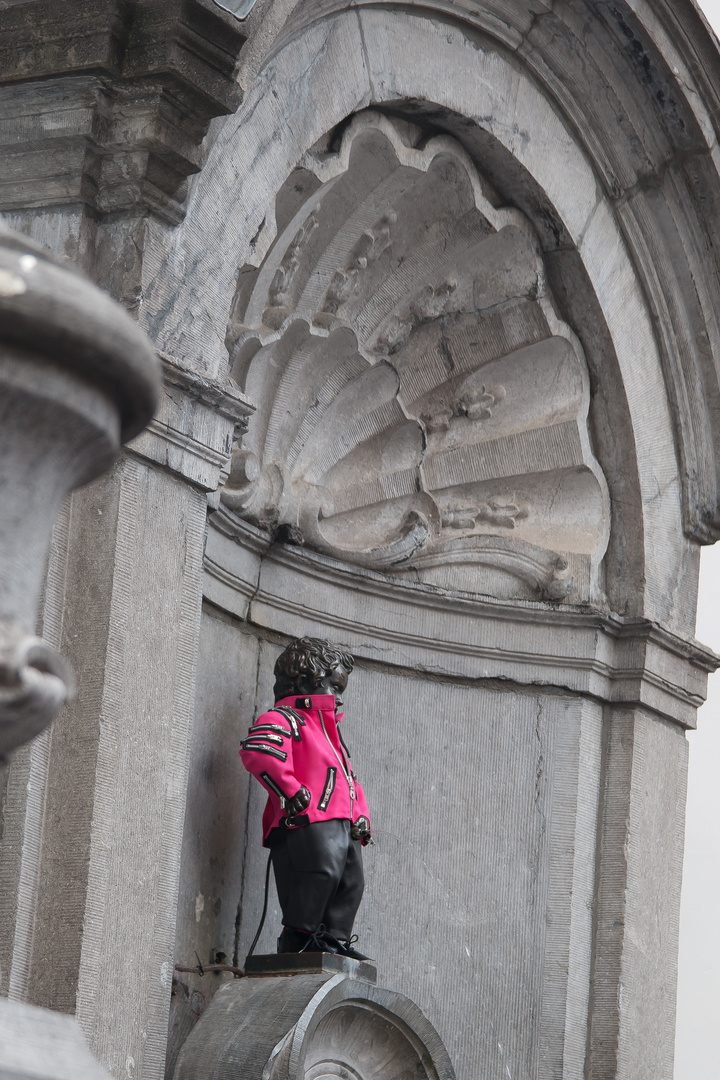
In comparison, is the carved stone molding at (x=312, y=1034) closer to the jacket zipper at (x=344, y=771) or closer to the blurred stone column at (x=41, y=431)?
the jacket zipper at (x=344, y=771)

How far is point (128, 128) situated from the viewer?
10.9 ft

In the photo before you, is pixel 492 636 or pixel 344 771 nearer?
pixel 344 771

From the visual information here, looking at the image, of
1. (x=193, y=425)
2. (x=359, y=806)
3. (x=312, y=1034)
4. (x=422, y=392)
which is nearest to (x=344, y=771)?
(x=359, y=806)

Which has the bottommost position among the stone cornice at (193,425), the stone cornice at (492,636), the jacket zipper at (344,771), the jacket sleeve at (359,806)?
the jacket sleeve at (359,806)

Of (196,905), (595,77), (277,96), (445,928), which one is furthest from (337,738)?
(595,77)

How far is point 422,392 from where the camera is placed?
5094 millimetres

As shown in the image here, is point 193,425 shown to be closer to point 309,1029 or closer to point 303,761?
point 303,761

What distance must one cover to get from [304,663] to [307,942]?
2.29 feet

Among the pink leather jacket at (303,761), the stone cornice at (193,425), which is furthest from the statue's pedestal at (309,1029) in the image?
the stone cornice at (193,425)

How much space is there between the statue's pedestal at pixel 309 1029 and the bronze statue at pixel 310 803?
161mm

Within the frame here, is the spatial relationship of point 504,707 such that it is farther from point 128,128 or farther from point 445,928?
point 128,128

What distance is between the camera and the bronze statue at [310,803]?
3.83m

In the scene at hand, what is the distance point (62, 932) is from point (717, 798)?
3.72 meters

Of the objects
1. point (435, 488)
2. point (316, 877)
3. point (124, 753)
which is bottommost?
point (316, 877)
